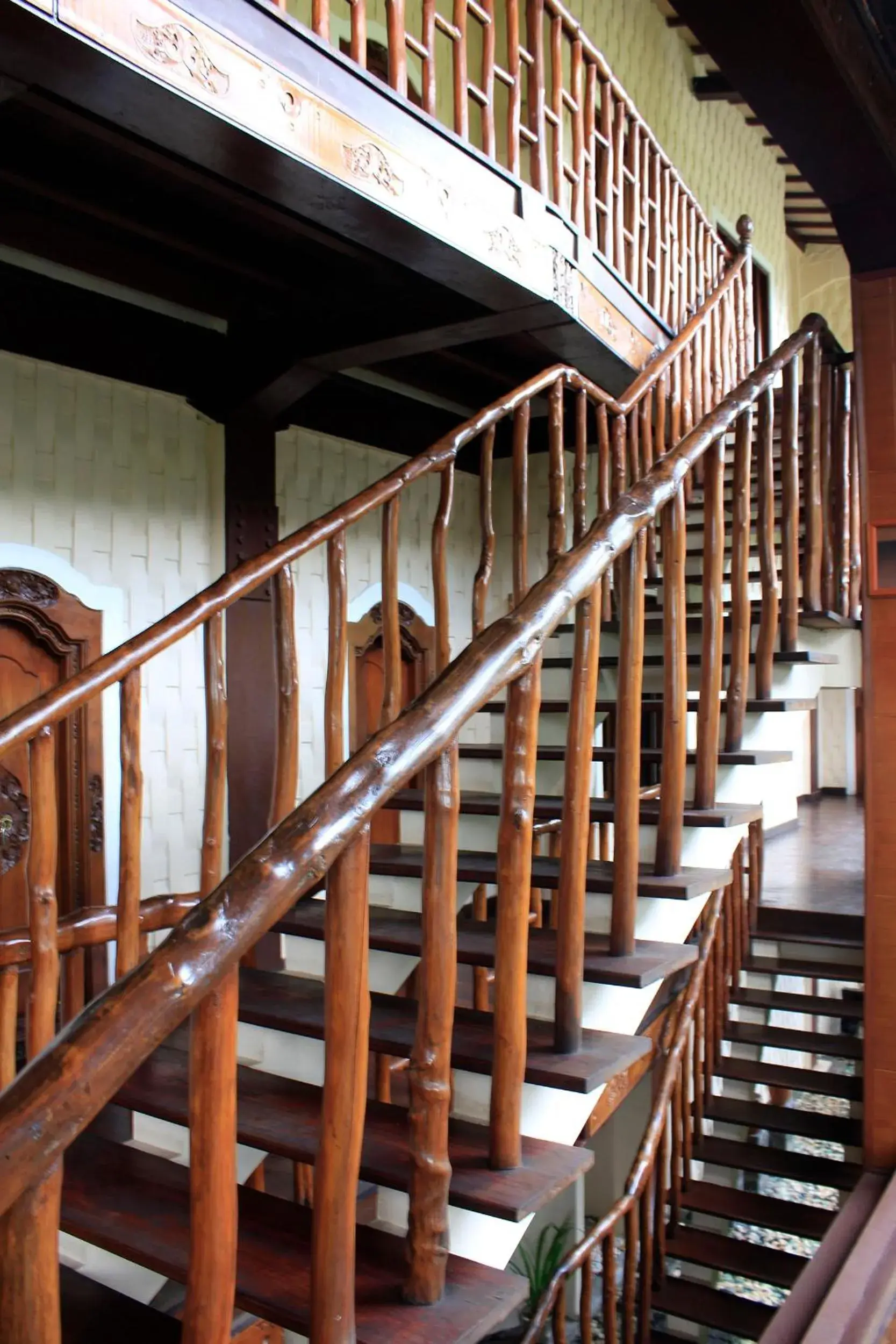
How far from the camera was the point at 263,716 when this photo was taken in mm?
4602

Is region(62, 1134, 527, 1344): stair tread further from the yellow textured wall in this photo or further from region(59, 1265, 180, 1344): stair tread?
the yellow textured wall

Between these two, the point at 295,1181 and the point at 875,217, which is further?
the point at 295,1181

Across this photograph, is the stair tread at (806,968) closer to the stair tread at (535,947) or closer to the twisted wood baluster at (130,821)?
the stair tread at (535,947)

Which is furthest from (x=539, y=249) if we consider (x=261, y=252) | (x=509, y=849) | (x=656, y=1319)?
(x=656, y=1319)

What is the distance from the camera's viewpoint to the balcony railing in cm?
316

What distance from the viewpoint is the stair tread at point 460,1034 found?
73.3 inches

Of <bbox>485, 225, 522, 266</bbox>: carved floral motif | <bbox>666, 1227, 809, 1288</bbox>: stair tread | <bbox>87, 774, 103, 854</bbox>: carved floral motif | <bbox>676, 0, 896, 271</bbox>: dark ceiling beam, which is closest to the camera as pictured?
<bbox>676, 0, 896, 271</bbox>: dark ceiling beam

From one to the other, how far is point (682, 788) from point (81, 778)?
103 inches

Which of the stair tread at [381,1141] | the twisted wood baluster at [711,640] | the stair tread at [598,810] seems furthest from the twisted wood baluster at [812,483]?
the stair tread at [381,1141]

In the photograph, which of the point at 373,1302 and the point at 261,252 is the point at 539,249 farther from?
the point at 373,1302

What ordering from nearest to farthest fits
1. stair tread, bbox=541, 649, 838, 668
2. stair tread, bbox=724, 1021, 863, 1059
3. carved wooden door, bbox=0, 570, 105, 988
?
stair tread, bbox=541, 649, 838, 668 → carved wooden door, bbox=0, 570, 105, 988 → stair tread, bbox=724, 1021, 863, 1059

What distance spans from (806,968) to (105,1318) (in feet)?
14.1

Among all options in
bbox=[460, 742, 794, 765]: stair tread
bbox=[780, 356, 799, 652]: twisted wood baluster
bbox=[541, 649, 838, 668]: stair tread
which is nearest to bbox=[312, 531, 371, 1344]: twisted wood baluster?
bbox=[541, 649, 838, 668]: stair tread

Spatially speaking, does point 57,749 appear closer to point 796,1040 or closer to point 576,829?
point 576,829
